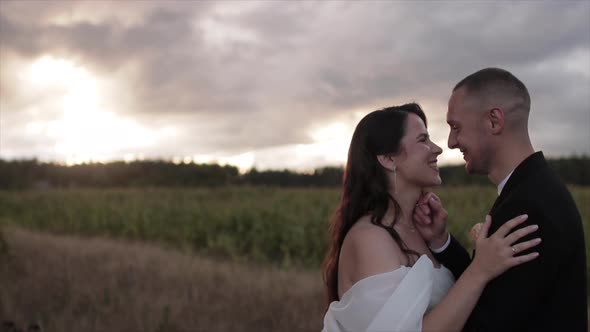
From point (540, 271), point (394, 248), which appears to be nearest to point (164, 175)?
point (394, 248)

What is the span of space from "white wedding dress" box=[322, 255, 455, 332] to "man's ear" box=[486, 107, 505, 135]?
0.65m

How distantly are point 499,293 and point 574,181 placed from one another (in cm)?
2646

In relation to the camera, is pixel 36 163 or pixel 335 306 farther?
pixel 36 163

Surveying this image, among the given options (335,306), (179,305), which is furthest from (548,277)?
(179,305)

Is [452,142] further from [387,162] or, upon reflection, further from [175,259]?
[175,259]

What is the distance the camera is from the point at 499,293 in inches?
107

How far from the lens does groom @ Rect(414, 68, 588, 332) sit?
2697 mm

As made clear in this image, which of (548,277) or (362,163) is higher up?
(362,163)

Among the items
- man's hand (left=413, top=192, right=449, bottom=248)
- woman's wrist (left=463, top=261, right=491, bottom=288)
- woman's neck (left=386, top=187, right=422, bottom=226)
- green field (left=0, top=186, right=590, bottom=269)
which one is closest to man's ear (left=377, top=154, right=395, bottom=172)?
woman's neck (left=386, top=187, right=422, bottom=226)

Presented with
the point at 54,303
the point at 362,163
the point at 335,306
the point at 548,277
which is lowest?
the point at 54,303

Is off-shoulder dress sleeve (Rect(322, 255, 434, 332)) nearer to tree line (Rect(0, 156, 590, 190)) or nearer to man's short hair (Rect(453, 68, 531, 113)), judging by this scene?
man's short hair (Rect(453, 68, 531, 113))

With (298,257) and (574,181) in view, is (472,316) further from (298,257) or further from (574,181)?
(574,181)

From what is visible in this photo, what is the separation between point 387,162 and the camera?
3.35 m

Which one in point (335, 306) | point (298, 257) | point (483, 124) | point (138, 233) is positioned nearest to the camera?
point (483, 124)
